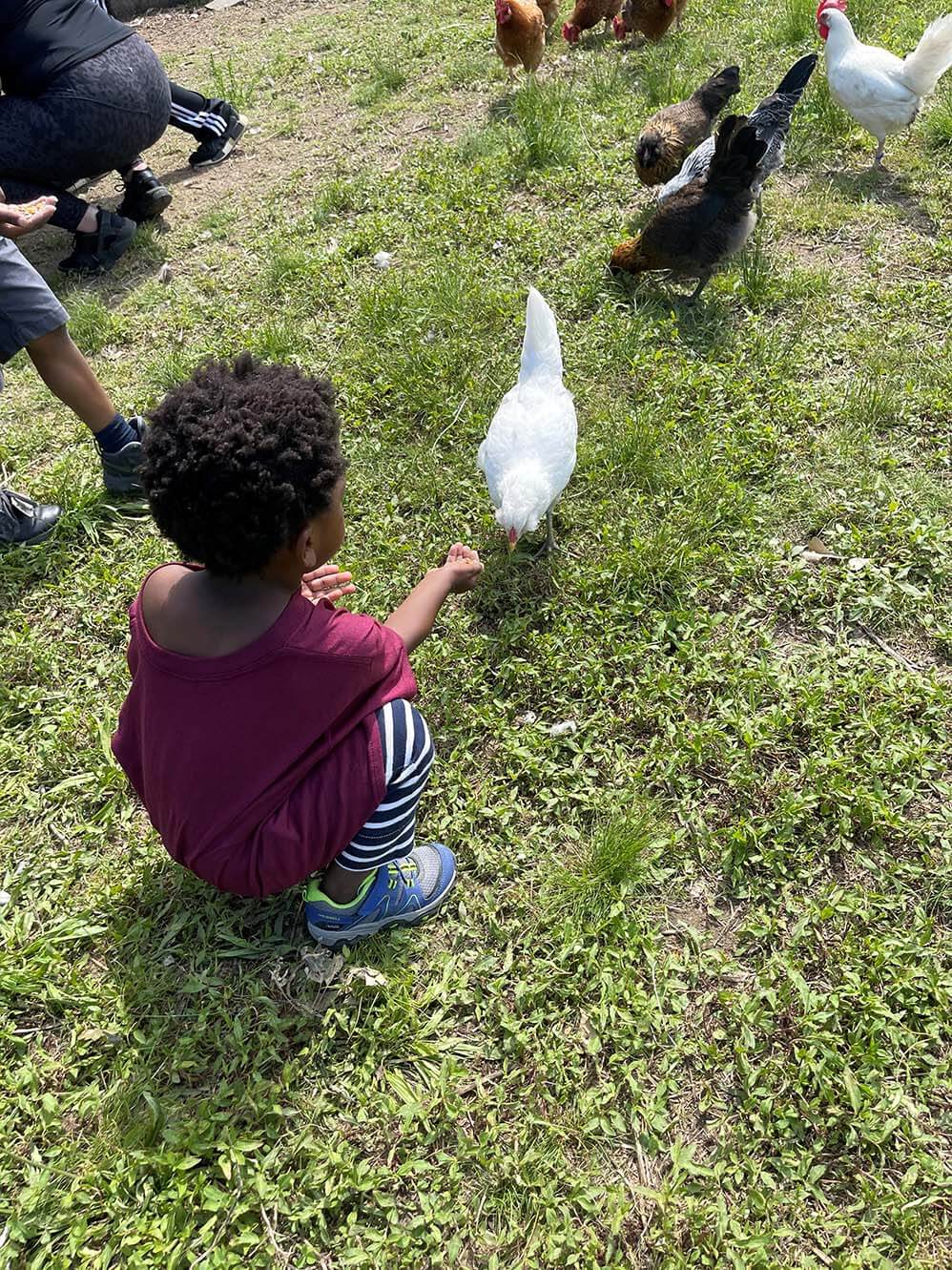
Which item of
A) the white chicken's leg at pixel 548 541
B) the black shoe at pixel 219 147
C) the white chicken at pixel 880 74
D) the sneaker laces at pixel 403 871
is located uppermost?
the white chicken at pixel 880 74

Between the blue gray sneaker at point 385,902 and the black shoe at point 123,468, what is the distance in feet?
7.55

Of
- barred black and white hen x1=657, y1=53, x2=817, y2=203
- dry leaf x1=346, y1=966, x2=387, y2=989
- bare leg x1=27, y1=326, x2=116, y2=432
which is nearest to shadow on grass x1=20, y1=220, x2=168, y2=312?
bare leg x1=27, y1=326, x2=116, y2=432

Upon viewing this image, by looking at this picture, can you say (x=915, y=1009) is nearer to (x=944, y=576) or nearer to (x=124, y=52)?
(x=944, y=576)

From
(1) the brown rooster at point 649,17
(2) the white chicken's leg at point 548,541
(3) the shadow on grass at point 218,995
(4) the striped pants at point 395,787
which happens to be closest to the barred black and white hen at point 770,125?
(1) the brown rooster at point 649,17

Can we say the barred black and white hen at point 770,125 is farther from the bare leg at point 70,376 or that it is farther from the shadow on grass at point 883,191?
the bare leg at point 70,376

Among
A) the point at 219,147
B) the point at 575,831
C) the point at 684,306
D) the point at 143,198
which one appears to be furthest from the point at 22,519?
the point at 219,147

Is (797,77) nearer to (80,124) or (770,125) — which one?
(770,125)

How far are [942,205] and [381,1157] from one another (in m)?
5.54

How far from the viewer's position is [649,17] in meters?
6.38

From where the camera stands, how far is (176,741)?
183cm

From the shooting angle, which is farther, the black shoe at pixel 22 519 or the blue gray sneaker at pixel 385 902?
the black shoe at pixel 22 519

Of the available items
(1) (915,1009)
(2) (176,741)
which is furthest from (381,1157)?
(1) (915,1009)

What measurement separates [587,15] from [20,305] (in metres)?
6.12

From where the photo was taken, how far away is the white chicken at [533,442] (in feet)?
9.60
